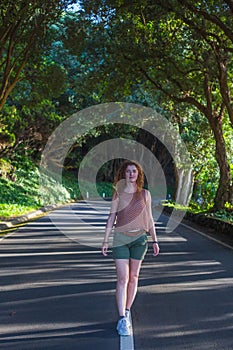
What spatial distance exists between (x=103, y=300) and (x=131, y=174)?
2335mm

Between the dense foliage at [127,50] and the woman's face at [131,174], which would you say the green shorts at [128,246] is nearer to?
the woman's face at [131,174]

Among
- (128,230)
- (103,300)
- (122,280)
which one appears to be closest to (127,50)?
(103,300)

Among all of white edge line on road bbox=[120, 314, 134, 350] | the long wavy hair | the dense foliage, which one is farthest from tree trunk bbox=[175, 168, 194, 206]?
white edge line on road bbox=[120, 314, 134, 350]

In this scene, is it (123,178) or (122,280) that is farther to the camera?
(123,178)

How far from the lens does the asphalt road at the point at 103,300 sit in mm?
6016

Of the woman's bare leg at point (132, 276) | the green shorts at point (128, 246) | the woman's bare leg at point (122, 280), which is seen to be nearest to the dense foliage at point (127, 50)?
the green shorts at point (128, 246)

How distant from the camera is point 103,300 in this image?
8062 millimetres

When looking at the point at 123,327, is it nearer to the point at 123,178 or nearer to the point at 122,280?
the point at 122,280

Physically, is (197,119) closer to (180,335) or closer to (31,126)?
(31,126)

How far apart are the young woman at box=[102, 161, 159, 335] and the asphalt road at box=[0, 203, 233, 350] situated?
0.40 meters

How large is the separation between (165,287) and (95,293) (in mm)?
1207

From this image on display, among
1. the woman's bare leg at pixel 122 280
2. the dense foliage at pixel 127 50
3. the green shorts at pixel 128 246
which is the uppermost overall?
the dense foliage at pixel 127 50

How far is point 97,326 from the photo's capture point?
21.6 feet

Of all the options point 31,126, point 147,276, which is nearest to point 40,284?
point 147,276
